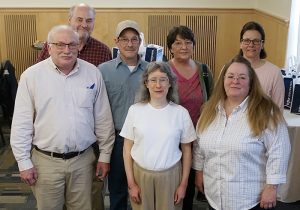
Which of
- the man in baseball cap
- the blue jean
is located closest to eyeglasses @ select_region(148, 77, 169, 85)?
the man in baseball cap

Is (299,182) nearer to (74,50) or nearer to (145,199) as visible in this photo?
(145,199)

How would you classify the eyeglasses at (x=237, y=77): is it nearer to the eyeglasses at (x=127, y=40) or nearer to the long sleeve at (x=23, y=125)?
the eyeglasses at (x=127, y=40)

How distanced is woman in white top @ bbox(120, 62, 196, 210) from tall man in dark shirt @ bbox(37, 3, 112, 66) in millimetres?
739

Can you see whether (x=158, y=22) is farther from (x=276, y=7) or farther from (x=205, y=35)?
A: (x=276, y=7)

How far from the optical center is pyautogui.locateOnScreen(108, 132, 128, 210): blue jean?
2490mm

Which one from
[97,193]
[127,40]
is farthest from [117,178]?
[127,40]

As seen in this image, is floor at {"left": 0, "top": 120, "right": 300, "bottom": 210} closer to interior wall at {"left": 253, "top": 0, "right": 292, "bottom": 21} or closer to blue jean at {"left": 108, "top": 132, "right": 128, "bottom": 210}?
blue jean at {"left": 108, "top": 132, "right": 128, "bottom": 210}

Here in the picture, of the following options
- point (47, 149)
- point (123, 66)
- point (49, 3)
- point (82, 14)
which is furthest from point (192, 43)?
point (49, 3)

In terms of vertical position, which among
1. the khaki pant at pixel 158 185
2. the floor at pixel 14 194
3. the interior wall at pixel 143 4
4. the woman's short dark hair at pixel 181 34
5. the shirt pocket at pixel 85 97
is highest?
the interior wall at pixel 143 4

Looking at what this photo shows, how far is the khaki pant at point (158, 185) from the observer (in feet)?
7.00

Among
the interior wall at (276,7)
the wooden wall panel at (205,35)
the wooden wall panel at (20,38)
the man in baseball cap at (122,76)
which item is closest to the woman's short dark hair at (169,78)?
the man in baseball cap at (122,76)

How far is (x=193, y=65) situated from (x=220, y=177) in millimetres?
854

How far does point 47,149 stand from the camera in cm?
225

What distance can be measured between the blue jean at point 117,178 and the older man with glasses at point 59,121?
0.17 metres
